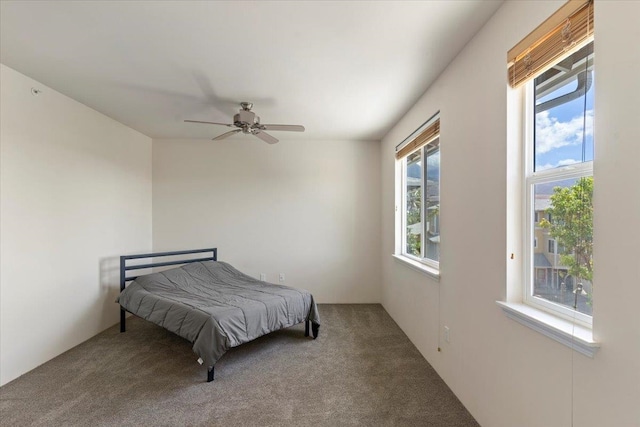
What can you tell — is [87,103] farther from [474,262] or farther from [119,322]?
[474,262]

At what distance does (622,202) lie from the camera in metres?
0.96

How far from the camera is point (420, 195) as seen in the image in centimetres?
314

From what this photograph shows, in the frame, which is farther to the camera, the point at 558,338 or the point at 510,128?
the point at 510,128

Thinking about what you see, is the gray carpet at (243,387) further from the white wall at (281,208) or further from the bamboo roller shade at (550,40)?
the bamboo roller shade at (550,40)

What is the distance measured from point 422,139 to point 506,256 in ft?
5.21

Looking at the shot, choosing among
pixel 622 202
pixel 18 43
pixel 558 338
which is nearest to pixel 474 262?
pixel 558 338

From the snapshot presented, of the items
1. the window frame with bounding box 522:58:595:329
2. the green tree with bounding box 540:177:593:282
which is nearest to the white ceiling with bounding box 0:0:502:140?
the window frame with bounding box 522:58:595:329

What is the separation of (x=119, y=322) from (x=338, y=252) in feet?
9.86

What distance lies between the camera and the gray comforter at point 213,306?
94.4 inches

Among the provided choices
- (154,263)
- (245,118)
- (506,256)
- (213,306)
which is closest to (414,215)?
(506,256)

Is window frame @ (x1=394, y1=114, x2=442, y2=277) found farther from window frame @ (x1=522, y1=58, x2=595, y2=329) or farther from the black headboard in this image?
the black headboard

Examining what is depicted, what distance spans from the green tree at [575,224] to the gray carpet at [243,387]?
4.14ft

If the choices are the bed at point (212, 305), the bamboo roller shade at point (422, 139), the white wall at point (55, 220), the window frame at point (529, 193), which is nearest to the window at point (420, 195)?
the bamboo roller shade at point (422, 139)

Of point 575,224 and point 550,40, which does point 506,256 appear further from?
point 550,40
